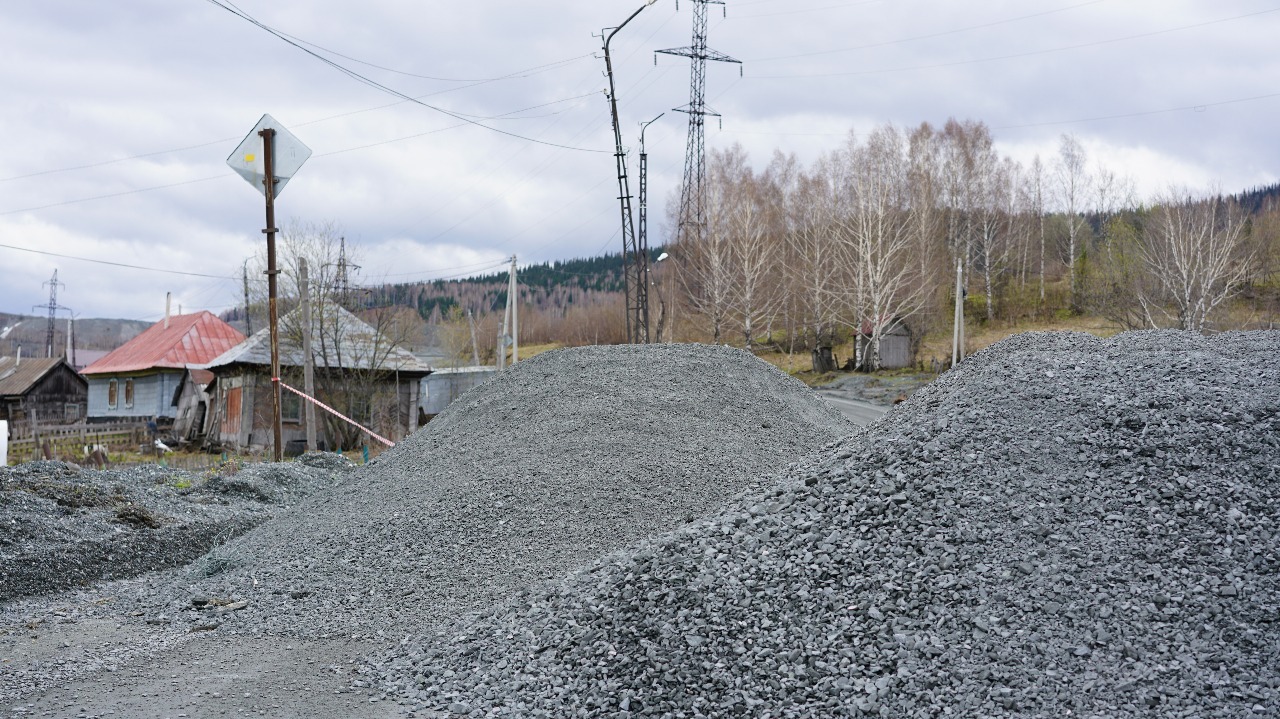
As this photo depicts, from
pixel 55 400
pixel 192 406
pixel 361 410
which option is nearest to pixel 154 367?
pixel 192 406

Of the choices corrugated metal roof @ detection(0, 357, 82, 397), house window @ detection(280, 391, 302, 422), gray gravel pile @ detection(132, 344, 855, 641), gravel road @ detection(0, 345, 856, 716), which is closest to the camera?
gravel road @ detection(0, 345, 856, 716)

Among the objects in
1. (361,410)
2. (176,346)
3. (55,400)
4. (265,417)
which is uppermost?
(176,346)

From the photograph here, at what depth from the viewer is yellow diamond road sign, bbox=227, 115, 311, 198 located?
12.6 metres

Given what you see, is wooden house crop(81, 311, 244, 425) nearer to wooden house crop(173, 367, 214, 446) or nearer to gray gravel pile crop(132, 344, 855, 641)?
wooden house crop(173, 367, 214, 446)

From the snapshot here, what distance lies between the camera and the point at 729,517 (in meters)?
5.16

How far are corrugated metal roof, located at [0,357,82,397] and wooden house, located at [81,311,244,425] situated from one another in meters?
7.82

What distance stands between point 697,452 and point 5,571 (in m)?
6.13

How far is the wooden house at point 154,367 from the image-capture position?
1153 inches

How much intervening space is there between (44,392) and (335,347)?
948 inches

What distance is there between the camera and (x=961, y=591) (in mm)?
4055

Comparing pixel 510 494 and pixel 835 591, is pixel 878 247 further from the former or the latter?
pixel 835 591

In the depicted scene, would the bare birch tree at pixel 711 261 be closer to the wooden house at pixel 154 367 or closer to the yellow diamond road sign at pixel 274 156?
the wooden house at pixel 154 367

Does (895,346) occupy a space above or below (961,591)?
above

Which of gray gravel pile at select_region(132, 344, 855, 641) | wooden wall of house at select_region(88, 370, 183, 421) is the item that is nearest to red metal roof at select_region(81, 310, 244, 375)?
wooden wall of house at select_region(88, 370, 183, 421)
